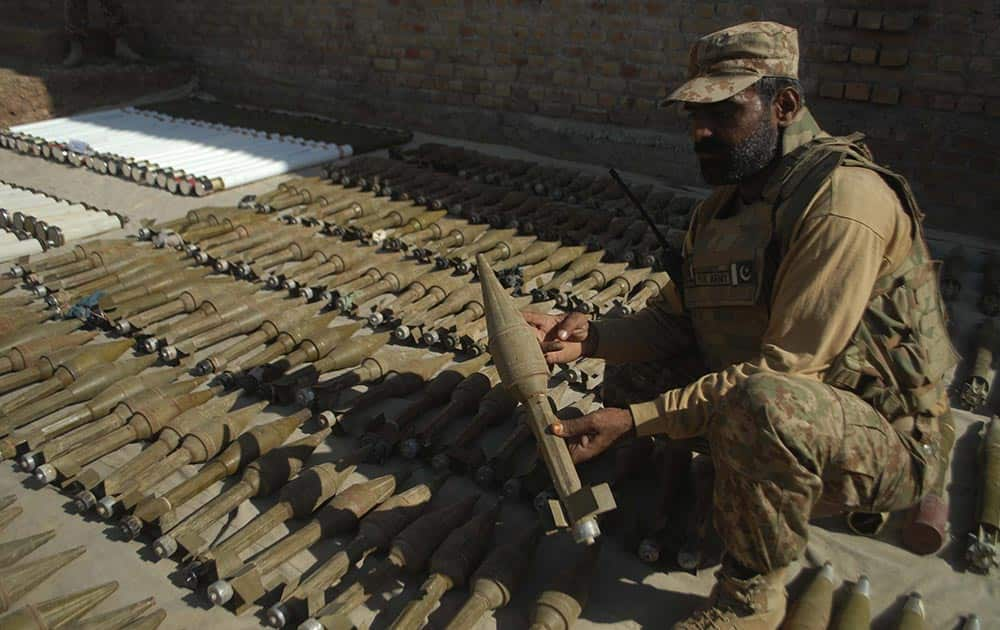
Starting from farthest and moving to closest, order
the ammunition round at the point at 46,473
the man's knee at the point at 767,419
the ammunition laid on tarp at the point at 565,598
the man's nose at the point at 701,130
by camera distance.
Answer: the ammunition round at the point at 46,473
the man's nose at the point at 701,130
the ammunition laid on tarp at the point at 565,598
the man's knee at the point at 767,419

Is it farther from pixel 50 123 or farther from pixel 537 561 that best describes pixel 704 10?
pixel 50 123

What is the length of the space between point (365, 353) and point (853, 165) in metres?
3.02

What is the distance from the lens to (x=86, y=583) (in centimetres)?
325

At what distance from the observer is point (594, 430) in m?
2.93

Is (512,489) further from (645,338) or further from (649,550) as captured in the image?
(645,338)

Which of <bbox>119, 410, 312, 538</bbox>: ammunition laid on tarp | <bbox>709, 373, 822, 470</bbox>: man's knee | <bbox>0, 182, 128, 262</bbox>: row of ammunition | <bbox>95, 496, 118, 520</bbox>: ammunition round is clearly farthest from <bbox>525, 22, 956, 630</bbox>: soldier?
<bbox>0, 182, 128, 262</bbox>: row of ammunition

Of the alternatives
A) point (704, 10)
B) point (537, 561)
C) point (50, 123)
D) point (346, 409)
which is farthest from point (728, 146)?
point (50, 123)

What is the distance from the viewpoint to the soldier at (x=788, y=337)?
8.67 ft

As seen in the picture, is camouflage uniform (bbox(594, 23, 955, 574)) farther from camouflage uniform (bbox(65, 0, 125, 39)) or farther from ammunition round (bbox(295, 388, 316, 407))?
camouflage uniform (bbox(65, 0, 125, 39))

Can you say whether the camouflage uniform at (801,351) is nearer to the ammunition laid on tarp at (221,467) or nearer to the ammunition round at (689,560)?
the ammunition round at (689,560)

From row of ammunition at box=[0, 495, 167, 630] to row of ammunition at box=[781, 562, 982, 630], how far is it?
2.38m

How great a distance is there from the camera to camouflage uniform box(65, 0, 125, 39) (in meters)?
12.4

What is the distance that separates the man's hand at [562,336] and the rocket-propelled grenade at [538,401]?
27 centimetres

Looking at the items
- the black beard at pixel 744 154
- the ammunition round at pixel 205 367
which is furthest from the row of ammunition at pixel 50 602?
the black beard at pixel 744 154
